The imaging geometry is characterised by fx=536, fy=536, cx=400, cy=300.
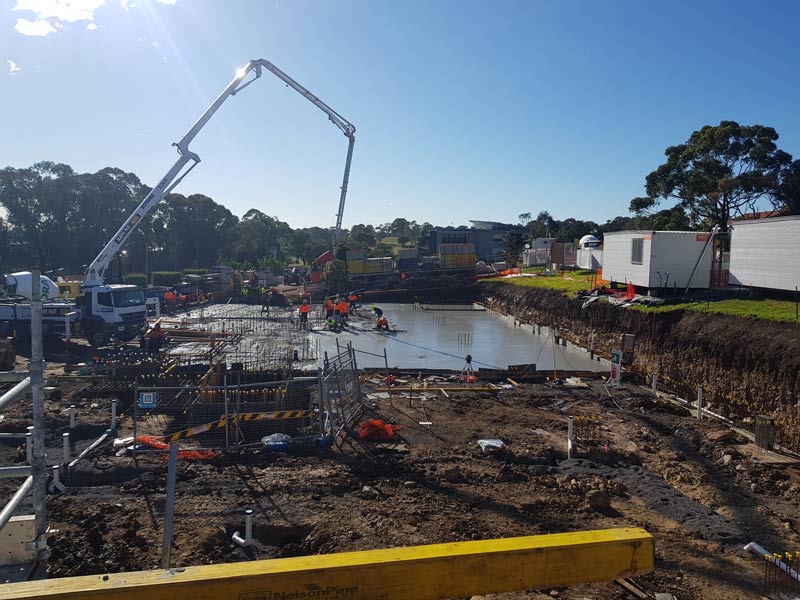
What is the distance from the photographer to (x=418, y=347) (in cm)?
2719

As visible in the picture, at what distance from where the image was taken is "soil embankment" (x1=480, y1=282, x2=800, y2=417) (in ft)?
44.0

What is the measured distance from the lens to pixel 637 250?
22297 millimetres

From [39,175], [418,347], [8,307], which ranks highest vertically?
[39,175]

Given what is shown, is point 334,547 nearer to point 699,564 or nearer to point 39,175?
point 699,564

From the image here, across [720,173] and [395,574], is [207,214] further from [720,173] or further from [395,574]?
[395,574]

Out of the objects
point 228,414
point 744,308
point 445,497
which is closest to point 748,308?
point 744,308

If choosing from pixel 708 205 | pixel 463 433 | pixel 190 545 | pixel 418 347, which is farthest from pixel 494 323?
pixel 190 545

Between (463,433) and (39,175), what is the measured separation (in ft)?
204

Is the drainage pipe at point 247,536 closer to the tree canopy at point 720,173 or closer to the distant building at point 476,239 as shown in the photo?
the tree canopy at point 720,173

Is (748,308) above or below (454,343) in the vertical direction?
above

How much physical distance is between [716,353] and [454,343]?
14.5 metres

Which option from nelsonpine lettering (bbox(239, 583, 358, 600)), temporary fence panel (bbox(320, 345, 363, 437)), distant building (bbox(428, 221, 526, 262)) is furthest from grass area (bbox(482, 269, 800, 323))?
distant building (bbox(428, 221, 526, 262))

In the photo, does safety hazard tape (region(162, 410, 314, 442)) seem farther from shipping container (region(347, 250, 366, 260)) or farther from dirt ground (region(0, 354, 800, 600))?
shipping container (region(347, 250, 366, 260))

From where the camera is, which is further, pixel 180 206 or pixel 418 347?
pixel 180 206
